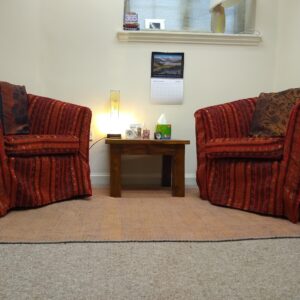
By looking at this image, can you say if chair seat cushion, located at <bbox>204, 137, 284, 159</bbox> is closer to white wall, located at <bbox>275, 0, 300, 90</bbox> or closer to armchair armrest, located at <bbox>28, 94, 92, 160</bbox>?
armchair armrest, located at <bbox>28, 94, 92, 160</bbox>

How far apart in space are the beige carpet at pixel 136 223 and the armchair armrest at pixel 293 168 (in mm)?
79

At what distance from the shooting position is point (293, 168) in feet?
5.20

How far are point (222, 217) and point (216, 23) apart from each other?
1810 mm

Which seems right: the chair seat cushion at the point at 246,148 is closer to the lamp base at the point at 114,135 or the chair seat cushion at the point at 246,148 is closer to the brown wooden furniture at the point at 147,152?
the brown wooden furniture at the point at 147,152

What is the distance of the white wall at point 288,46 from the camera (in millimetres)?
2449

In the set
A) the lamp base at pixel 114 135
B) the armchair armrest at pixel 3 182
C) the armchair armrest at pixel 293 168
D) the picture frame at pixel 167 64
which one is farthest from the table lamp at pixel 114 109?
the armchair armrest at pixel 293 168

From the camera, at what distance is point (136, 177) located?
2.68 meters

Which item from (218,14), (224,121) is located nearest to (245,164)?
(224,121)

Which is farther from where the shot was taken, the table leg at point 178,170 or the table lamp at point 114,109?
the table lamp at point 114,109

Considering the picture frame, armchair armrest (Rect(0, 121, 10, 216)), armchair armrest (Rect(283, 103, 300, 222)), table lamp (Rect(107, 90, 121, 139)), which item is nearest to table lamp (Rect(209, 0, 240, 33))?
the picture frame

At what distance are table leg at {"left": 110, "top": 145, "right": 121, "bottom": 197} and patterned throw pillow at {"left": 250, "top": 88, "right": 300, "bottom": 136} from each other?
35.2 inches

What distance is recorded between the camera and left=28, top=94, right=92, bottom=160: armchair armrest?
2029 mm

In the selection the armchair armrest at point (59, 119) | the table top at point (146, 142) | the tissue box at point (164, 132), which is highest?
the armchair armrest at point (59, 119)

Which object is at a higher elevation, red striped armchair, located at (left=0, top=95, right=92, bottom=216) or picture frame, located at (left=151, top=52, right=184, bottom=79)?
picture frame, located at (left=151, top=52, right=184, bottom=79)
